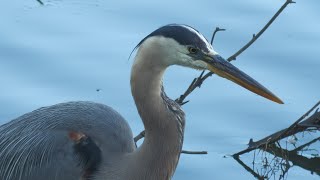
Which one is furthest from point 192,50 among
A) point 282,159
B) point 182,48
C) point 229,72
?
point 282,159

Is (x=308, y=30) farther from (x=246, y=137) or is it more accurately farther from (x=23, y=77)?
(x=23, y=77)

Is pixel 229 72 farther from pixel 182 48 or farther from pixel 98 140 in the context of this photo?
pixel 98 140

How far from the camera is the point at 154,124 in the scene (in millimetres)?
5863

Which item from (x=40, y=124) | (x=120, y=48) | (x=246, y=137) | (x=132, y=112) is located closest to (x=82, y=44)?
(x=120, y=48)

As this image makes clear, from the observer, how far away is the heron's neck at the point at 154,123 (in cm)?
562

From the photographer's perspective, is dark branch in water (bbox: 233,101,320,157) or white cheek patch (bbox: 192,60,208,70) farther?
dark branch in water (bbox: 233,101,320,157)

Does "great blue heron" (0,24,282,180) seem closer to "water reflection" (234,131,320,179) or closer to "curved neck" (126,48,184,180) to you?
Result: "curved neck" (126,48,184,180)

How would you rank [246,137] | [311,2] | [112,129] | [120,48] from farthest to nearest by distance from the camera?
1. [311,2]
2. [120,48]
3. [246,137]
4. [112,129]

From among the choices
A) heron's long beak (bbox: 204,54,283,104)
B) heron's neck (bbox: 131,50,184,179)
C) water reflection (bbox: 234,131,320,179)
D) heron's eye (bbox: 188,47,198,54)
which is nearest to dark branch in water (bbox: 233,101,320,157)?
water reflection (bbox: 234,131,320,179)

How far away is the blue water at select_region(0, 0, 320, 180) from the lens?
738 centimetres

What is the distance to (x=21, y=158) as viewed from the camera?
19.6ft

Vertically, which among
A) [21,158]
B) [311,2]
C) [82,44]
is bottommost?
[21,158]

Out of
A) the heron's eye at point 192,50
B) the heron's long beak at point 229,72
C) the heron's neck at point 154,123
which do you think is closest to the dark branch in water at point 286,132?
the heron's neck at point 154,123

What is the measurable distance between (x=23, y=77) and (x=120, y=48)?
753 mm
